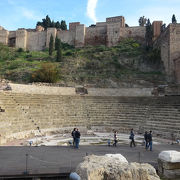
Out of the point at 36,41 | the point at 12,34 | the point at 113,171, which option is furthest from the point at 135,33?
the point at 113,171

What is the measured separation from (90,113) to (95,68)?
51.1 ft

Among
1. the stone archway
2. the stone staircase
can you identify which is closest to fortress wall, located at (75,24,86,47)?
the stone archway

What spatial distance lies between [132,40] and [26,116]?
32.3 m

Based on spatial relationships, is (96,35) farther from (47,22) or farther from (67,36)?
(47,22)

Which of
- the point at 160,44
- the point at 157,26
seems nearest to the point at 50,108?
the point at 160,44

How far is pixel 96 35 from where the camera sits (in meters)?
43.4

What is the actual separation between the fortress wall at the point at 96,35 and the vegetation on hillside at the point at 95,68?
5.41 meters

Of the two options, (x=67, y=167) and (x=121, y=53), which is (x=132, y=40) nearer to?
(x=121, y=53)

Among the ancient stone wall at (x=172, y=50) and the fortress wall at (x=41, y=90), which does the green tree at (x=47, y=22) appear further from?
the fortress wall at (x=41, y=90)

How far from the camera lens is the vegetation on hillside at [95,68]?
26.8 metres

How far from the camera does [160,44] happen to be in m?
29.2

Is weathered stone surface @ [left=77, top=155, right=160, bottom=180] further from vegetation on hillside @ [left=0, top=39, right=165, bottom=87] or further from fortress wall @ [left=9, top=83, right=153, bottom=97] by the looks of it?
vegetation on hillside @ [left=0, top=39, right=165, bottom=87]

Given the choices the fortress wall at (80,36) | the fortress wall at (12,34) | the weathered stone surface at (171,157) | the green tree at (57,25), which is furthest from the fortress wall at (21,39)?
the weathered stone surface at (171,157)

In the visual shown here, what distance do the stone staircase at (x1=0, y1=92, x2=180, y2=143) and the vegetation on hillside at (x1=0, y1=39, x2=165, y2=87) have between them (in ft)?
27.6
